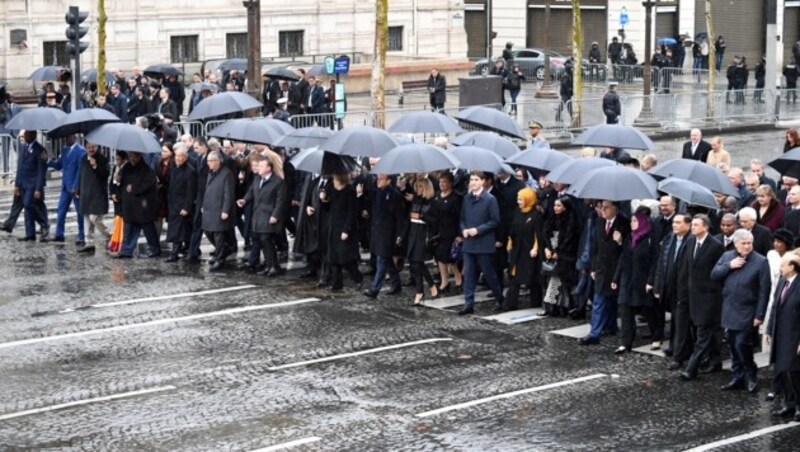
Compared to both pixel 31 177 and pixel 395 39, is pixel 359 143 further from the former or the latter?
pixel 395 39

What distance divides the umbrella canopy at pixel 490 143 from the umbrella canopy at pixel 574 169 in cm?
295

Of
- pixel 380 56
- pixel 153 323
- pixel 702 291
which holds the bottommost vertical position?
pixel 153 323

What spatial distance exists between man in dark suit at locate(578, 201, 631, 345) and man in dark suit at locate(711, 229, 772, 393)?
1.95 metres

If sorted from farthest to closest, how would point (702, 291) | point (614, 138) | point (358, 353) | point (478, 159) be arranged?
1. point (614, 138)
2. point (478, 159)
3. point (358, 353)
4. point (702, 291)

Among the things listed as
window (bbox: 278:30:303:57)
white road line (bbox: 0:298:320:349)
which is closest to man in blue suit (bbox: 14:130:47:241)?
white road line (bbox: 0:298:320:349)

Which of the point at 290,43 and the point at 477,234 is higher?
the point at 290,43

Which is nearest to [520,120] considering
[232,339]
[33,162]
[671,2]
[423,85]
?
[423,85]

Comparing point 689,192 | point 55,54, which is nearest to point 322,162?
point 689,192

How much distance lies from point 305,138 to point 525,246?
412 centimetres

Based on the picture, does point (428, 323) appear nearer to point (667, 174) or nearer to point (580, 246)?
point (580, 246)

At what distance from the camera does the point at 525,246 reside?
19.6 meters

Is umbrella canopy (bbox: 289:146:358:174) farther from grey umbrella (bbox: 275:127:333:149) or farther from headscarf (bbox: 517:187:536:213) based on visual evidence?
headscarf (bbox: 517:187:536:213)

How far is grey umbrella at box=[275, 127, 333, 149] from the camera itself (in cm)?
2220

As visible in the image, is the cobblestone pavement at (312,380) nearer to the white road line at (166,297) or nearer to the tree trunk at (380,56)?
the white road line at (166,297)
